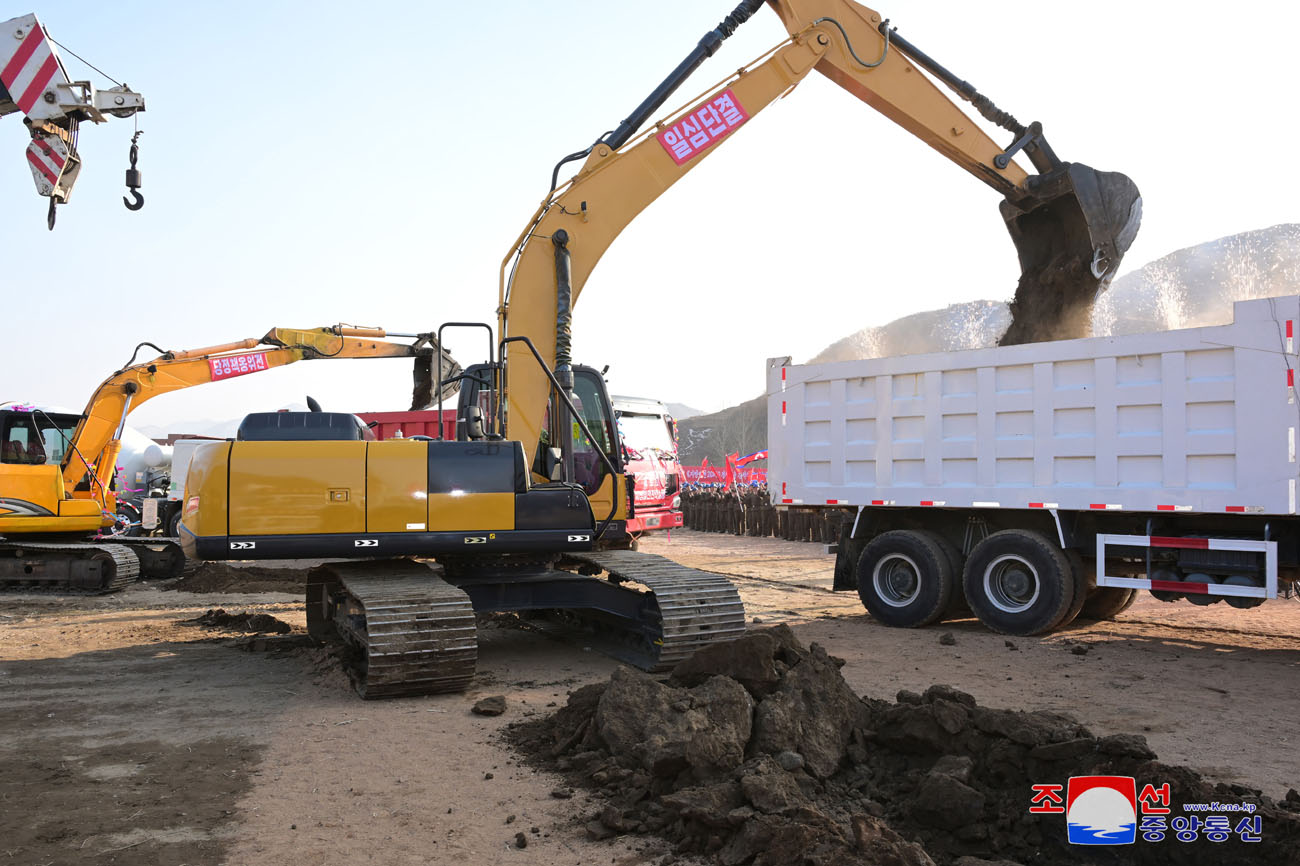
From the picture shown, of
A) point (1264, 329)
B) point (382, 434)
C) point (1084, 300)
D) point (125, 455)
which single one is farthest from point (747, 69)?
point (125, 455)

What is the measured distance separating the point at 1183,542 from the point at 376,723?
6.91m

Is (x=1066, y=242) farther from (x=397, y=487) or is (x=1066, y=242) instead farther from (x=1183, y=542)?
(x=397, y=487)

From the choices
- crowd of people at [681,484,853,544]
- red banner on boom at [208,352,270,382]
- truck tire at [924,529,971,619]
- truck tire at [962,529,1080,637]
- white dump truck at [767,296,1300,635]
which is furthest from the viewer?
crowd of people at [681,484,853,544]

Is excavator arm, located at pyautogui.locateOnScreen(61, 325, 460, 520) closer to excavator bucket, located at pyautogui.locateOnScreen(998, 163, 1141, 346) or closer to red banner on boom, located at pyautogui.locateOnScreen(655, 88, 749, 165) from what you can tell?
red banner on boom, located at pyautogui.locateOnScreen(655, 88, 749, 165)

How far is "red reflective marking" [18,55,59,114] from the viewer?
883 centimetres

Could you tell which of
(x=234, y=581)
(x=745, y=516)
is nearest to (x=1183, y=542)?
(x=234, y=581)

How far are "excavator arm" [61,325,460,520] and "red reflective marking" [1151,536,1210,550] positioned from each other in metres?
9.23

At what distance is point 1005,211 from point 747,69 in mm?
3615

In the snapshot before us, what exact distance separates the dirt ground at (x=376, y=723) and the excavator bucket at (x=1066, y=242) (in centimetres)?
343

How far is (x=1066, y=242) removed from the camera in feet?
35.8

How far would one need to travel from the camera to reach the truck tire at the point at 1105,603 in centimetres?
1024

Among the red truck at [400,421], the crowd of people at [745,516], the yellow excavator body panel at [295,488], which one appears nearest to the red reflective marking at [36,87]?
the yellow excavator body panel at [295,488]

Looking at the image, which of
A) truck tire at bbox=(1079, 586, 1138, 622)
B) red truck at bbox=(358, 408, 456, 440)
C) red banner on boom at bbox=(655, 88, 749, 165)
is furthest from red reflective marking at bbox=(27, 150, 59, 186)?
red truck at bbox=(358, 408, 456, 440)

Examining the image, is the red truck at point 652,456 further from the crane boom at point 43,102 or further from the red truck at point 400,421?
the crane boom at point 43,102
